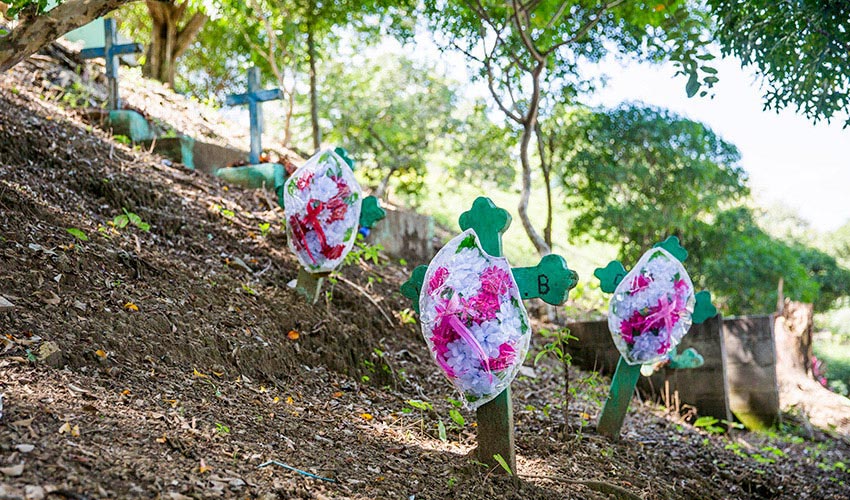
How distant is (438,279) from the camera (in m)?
3.10

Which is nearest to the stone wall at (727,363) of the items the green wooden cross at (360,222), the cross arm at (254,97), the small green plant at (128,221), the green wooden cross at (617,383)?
the green wooden cross at (617,383)

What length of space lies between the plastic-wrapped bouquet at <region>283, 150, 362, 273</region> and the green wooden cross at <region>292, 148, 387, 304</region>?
0.50 feet

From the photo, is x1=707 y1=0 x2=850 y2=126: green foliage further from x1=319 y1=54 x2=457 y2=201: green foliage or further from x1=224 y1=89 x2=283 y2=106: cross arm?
x1=319 y1=54 x2=457 y2=201: green foliage

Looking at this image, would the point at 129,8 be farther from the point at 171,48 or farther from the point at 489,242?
the point at 489,242

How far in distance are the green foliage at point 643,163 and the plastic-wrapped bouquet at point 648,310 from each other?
619cm

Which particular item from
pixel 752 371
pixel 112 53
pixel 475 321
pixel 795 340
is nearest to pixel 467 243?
pixel 475 321

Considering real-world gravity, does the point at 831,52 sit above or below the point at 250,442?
above

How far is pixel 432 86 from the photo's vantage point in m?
13.5

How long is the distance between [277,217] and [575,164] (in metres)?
5.78

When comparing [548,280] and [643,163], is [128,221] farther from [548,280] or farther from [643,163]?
[643,163]

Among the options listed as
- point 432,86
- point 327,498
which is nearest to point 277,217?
point 327,498

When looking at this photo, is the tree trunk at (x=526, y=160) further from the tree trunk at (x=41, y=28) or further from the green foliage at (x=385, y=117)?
the tree trunk at (x=41, y=28)

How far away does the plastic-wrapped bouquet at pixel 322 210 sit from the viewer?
14.6 ft

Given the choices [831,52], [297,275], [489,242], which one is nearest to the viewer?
[489,242]
